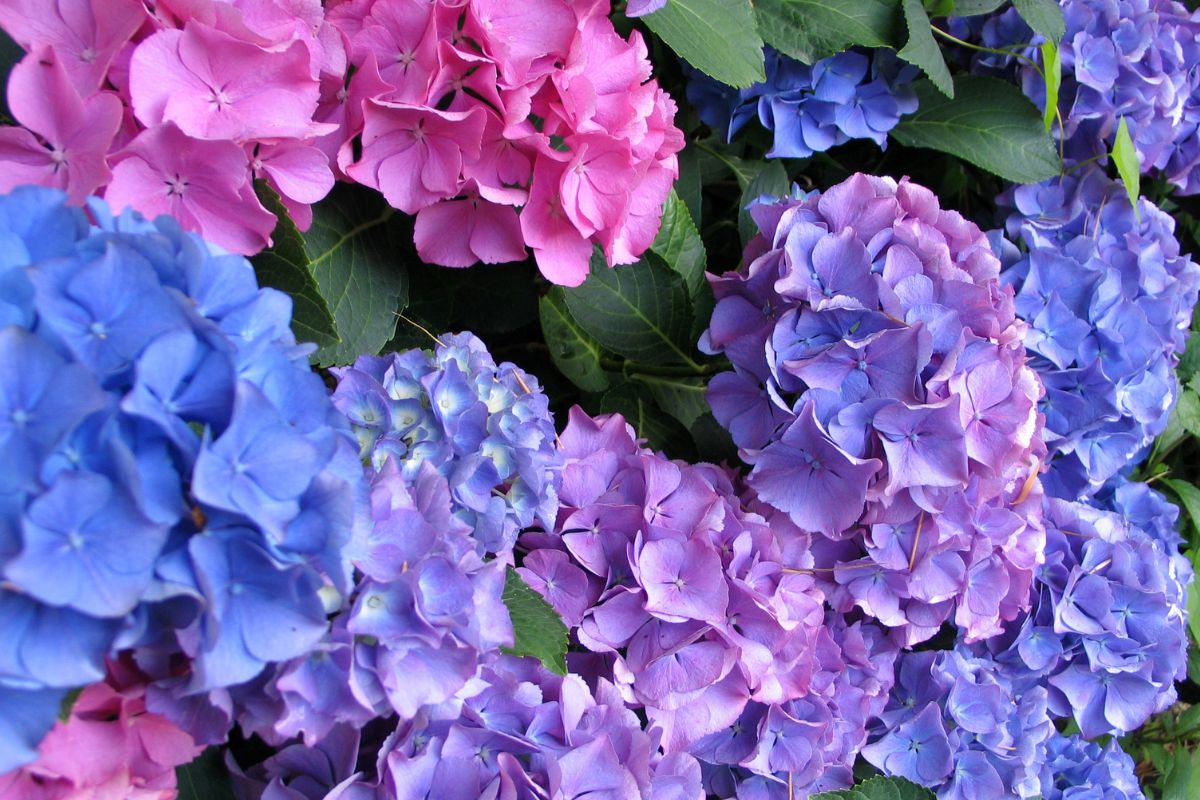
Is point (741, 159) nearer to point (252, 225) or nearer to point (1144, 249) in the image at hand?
point (1144, 249)

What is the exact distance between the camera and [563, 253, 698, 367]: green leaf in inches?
35.5

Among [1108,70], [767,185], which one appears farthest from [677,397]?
[1108,70]

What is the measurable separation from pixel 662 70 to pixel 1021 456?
577mm

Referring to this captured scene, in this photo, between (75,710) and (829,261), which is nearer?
(75,710)

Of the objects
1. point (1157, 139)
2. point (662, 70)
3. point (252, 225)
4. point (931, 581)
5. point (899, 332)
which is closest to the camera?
point (252, 225)

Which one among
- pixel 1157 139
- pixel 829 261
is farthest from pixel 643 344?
pixel 1157 139

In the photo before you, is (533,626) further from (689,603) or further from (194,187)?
(194,187)

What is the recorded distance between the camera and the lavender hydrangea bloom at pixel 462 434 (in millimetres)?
642

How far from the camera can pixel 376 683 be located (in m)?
0.49

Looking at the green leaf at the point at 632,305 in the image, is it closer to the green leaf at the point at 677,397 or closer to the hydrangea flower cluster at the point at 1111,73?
the green leaf at the point at 677,397

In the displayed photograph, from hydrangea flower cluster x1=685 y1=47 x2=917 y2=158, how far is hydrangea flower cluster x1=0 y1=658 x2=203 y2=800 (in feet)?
2.64

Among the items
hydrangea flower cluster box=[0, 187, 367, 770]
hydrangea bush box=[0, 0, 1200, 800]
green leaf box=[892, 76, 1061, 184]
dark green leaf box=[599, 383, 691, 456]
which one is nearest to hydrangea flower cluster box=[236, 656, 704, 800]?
hydrangea bush box=[0, 0, 1200, 800]

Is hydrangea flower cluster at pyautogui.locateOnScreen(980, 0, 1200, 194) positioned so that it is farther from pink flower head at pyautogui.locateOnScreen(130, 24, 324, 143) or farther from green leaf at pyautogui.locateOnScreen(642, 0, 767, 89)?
pink flower head at pyautogui.locateOnScreen(130, 24, 324, 143)

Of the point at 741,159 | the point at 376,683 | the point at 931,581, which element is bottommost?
the point at 931,581
